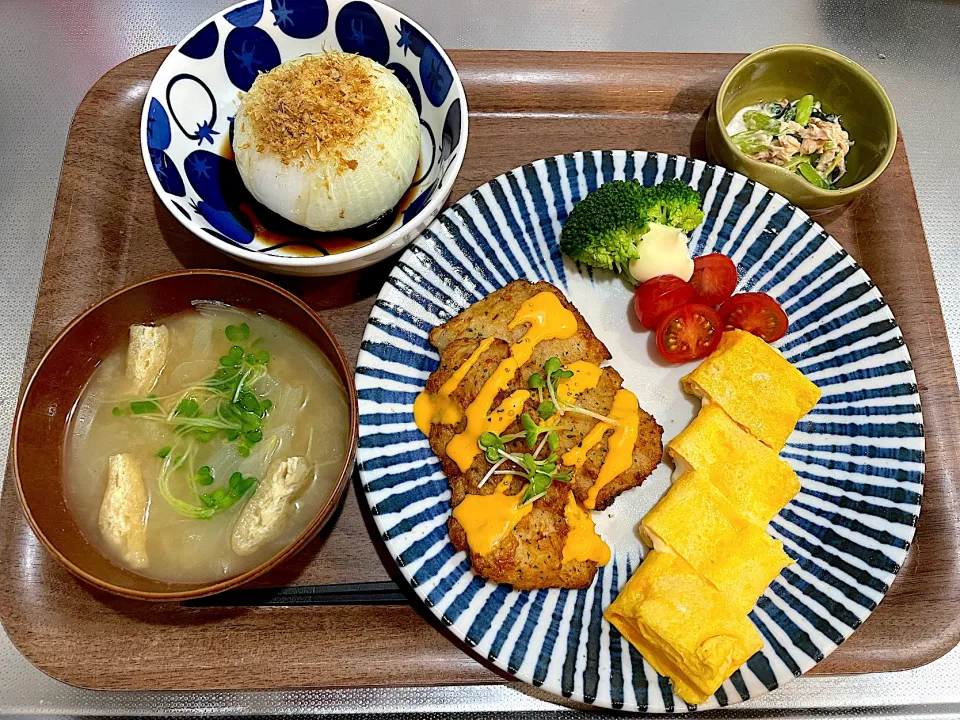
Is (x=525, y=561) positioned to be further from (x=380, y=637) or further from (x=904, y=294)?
(x=904, y=294)

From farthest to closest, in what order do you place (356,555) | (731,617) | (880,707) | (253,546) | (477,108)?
(477,108)
(880,707)
(356,555)
(731,617)
(253,546)

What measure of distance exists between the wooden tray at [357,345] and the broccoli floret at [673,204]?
1.58 ft

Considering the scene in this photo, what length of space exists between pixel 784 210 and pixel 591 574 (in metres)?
1.60

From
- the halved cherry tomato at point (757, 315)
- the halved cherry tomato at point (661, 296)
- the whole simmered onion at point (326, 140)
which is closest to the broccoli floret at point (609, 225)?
the halved cherry tomato at point (661, 296)

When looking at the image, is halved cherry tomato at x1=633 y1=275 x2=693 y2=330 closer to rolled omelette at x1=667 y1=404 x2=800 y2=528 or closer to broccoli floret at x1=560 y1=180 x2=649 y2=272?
broccoli floret at x1=560 y1=180 x2=649 y2=272

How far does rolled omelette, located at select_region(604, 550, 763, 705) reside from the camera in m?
2.09

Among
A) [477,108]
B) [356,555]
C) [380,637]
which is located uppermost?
[477,108]

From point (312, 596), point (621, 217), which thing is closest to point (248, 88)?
point (621, 217)

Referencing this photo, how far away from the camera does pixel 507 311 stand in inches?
100

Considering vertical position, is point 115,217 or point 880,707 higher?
point 115,217

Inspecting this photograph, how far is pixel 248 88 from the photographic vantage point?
105 inches

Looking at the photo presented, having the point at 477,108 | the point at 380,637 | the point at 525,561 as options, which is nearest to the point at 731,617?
the point at 525,561

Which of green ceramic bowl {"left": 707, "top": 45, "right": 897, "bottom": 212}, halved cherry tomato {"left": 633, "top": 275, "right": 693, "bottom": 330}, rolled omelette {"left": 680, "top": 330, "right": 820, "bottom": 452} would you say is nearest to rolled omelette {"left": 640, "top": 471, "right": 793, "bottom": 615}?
rolled omelette {"left": 680, "top": 330, "right": 820, "bottom": 452}

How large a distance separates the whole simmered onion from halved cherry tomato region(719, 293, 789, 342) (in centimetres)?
136
